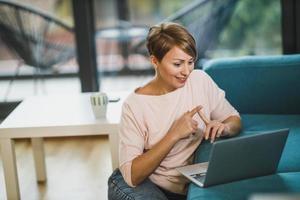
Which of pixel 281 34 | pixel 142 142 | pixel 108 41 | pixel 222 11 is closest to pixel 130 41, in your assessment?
pixel 108 41

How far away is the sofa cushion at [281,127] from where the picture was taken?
219 centimetres

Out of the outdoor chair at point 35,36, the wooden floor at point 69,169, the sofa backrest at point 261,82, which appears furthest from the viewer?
the outdoor chair at point 35,36

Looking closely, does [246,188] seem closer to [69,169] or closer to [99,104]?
[99,104]

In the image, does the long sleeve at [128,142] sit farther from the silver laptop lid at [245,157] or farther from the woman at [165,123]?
the silver laptop lid at [245,157]

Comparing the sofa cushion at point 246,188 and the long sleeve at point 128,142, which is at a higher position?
the long sleeve at point 128,142

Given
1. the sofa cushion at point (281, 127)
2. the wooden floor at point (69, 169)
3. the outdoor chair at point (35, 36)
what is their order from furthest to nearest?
the outdoor chair at point (35, 36), the wooden floor at point (69, 169), the sofa cushion at point (281, 127)

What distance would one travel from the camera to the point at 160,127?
212 cm

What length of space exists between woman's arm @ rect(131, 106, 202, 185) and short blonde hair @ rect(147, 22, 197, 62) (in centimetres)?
25

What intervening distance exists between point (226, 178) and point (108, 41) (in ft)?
7.02

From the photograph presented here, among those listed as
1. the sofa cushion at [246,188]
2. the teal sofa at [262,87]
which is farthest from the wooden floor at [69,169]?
the sofa cushion at [246,188]

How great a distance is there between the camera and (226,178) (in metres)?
1.92

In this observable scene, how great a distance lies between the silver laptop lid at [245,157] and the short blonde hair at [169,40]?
0.40 m

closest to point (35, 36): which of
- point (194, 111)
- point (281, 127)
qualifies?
point (281, 127)

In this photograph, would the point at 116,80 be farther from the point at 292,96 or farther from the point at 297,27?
the point at 292,96
